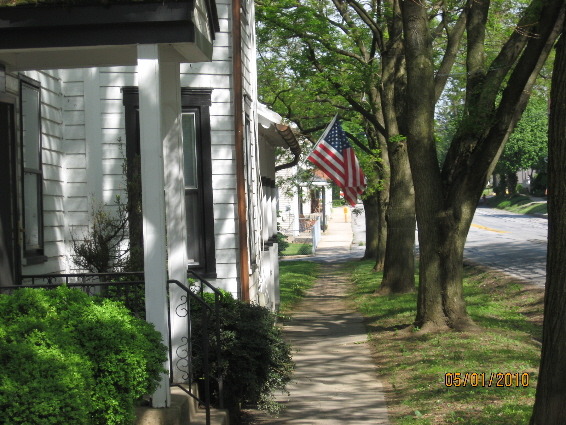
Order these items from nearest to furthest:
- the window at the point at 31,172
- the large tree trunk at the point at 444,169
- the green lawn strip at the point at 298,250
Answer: the window at the point at 31,172 < the large tree trunk at the point at 444,169 < the green lawn strip at the point at 298,250

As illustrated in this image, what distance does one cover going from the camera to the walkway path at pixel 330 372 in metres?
9.16

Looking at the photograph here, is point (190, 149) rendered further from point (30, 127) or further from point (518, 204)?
point (518, 204)

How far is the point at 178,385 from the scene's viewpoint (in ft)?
24.3

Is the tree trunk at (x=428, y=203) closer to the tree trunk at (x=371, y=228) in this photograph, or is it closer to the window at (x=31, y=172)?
the window at (x=31, y=172)

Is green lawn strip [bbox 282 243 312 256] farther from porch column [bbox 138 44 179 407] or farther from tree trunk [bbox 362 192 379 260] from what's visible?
porch column [bbox 138 44 179 407]

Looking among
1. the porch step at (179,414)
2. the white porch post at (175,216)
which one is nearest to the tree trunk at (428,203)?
the white porch post at (175,216)

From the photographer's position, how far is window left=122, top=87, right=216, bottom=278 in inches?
423

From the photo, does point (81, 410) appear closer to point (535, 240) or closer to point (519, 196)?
point (535, 240)

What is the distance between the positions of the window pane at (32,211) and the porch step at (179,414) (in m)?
2.53

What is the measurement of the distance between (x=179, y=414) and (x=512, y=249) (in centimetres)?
2681

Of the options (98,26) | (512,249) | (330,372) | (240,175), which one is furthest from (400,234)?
(98,26)

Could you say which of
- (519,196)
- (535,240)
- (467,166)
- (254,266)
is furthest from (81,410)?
(519,196)

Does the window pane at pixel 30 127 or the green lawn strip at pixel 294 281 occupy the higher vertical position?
the window pane at pixel 30 127

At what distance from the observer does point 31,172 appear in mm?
9008
